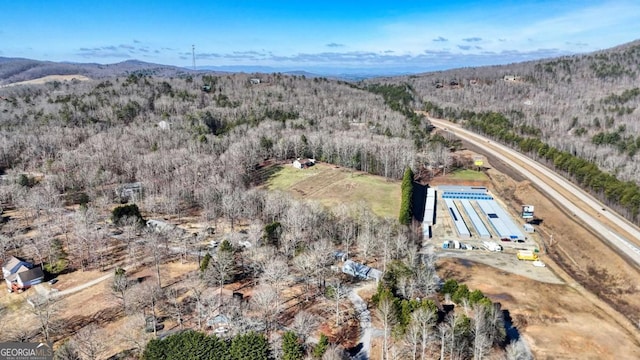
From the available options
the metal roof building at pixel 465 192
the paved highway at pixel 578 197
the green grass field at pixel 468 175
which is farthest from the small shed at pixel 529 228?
the green grass field at pixel 468 175

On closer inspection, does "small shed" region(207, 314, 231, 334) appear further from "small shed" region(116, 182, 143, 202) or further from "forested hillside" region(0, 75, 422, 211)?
"small shed" region(116, 182, 143, 202)

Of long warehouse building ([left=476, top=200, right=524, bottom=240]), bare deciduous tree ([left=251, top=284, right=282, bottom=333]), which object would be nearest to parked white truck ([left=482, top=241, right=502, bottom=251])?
long warehouse building ([left=476, top=200, right=524, bottom=240])

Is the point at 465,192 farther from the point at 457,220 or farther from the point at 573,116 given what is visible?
the point at 573,116

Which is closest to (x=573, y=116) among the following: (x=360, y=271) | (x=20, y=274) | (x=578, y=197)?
→ (x=578, y=197)

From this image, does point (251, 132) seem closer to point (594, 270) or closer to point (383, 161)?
point (383, 161)

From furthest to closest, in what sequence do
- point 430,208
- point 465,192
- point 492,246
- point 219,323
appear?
point 465,192 < point 430,208 < point 492,246 < point 219,323

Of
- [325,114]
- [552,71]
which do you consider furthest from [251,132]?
[552,71]
